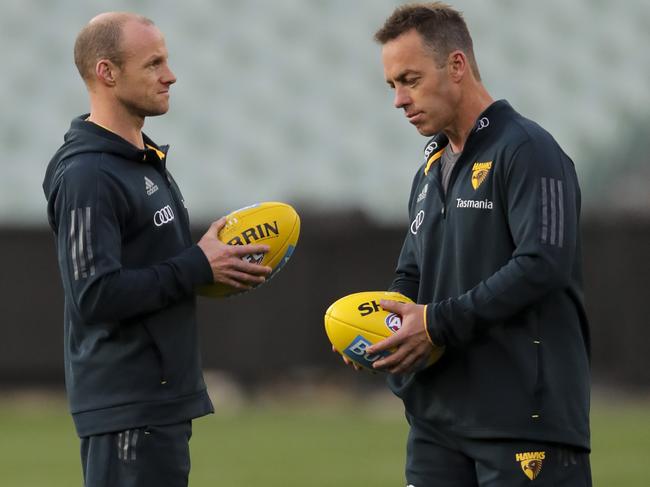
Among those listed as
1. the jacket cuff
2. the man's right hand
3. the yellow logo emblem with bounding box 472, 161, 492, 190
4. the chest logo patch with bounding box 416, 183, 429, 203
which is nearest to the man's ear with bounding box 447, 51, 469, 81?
the yellow logo emblem with bounding box 472, 161, 492, 190

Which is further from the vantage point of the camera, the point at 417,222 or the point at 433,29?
the point at 417,222

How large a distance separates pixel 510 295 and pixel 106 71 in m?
1.57

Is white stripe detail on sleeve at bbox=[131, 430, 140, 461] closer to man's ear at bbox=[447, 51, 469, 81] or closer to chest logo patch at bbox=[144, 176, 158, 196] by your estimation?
chest logo patch at bbox=[144, 176, 158, 196]

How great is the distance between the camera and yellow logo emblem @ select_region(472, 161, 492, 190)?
4.12 m

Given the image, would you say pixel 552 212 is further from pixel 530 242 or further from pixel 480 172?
pixel 480 172

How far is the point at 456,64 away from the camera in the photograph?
4230 millimetres

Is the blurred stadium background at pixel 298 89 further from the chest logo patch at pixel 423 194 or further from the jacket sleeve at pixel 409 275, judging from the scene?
the chest logo patch at pixel 423 194

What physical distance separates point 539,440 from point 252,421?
26.3 ft

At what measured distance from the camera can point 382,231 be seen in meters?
13.4

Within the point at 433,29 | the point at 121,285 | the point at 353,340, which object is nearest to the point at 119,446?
the point at 121,285

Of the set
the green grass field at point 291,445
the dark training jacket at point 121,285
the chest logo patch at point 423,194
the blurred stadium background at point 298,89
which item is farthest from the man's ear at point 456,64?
the blurred stadium background at point 298,89

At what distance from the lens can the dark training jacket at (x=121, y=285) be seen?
13.5 feet

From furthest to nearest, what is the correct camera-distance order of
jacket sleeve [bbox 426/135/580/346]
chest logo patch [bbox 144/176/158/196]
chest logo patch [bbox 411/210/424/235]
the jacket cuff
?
1. chest logo patch [bbox 411/210/424/235]
2. chest logo patch [bbox 144/176/158/196]
3. the jacket cuff
4. jacket sleeve [bbox 426/135/580/346]

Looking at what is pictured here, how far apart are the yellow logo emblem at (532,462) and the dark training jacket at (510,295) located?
63 mm
